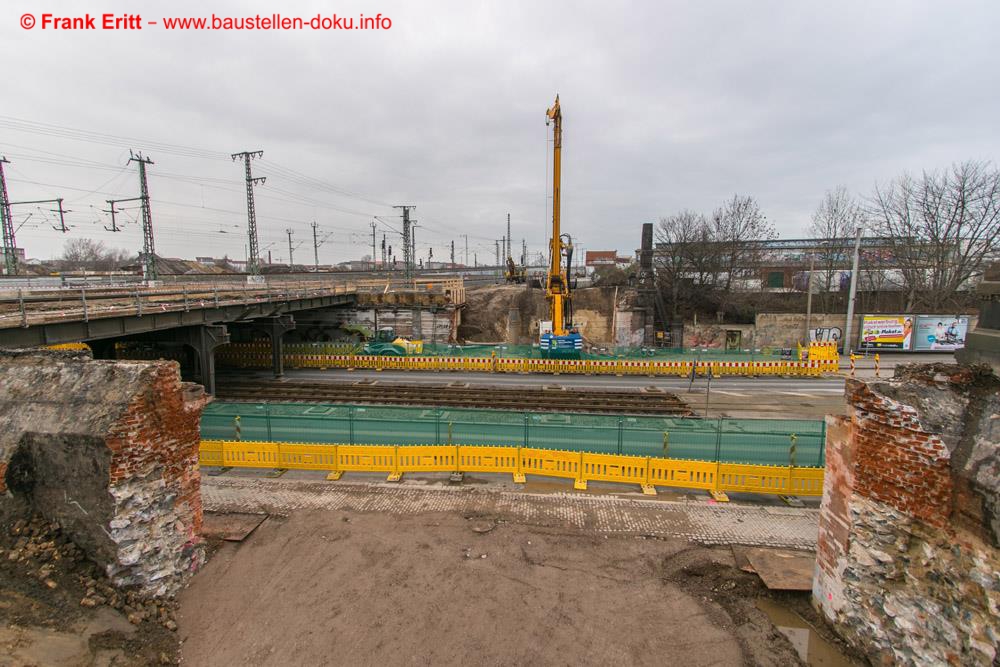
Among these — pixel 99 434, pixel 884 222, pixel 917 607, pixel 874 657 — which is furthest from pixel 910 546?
pixel 884 222

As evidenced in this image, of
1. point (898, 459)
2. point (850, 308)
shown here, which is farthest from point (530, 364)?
point (850, 308)

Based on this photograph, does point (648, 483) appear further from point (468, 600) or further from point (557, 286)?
point (557, 286)

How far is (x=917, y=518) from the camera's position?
17.1 ft

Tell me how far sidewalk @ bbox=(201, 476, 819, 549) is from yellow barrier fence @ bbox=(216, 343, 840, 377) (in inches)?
583

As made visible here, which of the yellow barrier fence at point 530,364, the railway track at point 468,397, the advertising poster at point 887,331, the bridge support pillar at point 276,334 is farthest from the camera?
the advertising poster at point 887,331

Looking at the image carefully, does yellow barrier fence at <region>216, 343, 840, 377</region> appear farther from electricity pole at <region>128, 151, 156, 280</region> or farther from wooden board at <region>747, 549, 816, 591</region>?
wooden board at <region>747, 549, 816, 591</region>

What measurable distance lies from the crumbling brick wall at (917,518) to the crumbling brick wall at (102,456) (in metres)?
9.67

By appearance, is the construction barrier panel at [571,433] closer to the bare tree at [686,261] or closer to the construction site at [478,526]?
the construction site at [478,526]

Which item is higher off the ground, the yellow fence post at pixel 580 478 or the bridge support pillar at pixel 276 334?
the bridge support pillar at pixel 276 334

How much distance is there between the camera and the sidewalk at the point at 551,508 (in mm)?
8898

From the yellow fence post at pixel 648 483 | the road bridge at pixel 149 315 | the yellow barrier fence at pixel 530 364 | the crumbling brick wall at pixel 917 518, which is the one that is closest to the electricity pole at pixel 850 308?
the yellow barrier fence at pixel 530 364

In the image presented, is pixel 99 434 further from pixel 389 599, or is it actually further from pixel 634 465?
pixel 634 465

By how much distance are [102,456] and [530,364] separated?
67.9 ft

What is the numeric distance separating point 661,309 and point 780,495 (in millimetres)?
26378
